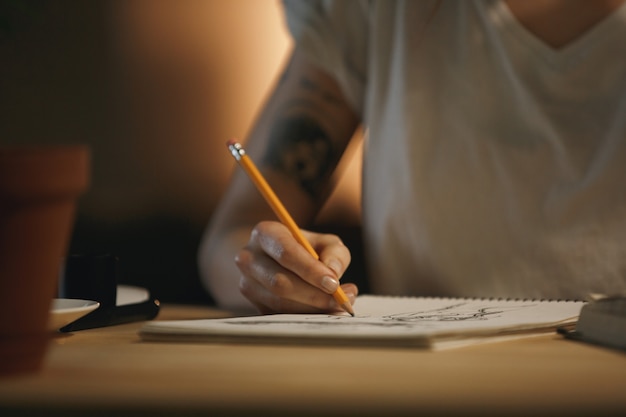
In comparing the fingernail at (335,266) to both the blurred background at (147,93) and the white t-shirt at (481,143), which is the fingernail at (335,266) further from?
the blurred background at (147,93)

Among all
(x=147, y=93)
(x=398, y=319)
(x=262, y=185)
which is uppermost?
(x=147, y=93)

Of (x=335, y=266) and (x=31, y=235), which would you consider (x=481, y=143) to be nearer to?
(x=335, y=266)

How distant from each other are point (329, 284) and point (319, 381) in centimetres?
29

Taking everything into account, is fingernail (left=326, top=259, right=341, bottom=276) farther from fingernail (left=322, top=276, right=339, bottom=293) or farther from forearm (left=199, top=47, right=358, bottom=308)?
forearm (left=199, top=47, right=358, bottom=308)

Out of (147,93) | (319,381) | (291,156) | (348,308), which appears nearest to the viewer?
(319,381)

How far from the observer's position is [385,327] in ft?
2.10

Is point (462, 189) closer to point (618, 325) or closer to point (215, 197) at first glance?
point (215, 197)

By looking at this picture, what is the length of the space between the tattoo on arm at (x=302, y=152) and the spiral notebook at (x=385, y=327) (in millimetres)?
525

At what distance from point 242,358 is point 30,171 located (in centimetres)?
19

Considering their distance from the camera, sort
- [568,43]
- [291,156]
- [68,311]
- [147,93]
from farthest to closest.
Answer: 1. [147,93]
2. [291,156]
3. [568,43]
4. [68,311]

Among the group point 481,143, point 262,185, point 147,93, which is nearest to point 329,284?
point 262,185

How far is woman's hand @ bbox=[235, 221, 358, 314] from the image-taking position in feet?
2.59

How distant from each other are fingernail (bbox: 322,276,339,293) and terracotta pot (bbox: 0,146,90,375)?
306 millimetres

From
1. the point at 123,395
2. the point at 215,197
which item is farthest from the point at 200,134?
the point at 123,395
